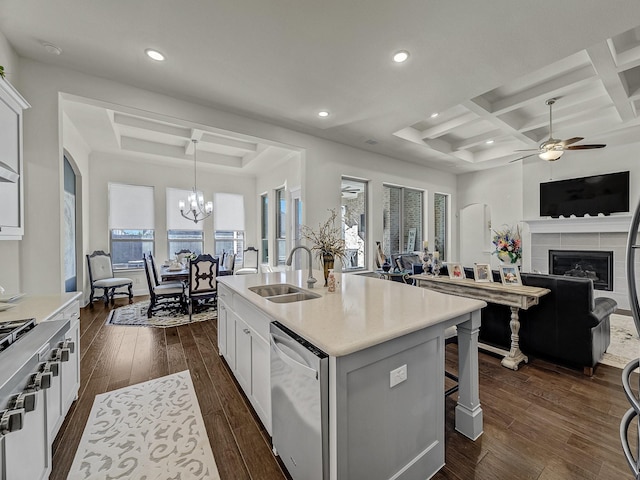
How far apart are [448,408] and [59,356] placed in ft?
8.34

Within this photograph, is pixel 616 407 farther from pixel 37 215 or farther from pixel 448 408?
pixel 37 215

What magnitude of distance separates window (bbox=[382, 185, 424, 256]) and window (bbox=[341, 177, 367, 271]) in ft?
1.78

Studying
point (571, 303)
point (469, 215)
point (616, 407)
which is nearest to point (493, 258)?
point (469, 215)

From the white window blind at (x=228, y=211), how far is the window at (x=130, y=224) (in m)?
1.50

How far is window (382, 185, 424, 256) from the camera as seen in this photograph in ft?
20.8

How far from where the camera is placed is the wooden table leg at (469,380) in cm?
184

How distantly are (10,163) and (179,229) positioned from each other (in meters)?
5.10

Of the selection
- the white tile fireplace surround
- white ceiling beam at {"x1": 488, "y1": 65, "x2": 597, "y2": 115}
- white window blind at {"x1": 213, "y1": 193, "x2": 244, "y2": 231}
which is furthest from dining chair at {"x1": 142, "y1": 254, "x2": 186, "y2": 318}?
the white tile fireplace surround

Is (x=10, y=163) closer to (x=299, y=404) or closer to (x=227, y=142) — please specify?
(x=299, y=404)

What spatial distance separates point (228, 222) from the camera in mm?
7559

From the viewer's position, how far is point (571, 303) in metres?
2.64

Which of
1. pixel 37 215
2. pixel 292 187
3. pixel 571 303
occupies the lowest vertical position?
pixel 571 303

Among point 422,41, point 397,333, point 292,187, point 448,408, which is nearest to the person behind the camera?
point 397,333

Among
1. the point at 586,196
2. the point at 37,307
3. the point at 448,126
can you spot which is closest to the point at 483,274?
the point at 448,126
